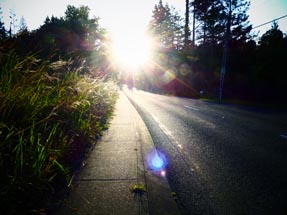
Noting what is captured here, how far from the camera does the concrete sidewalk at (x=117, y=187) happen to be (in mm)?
2705

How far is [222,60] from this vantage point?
33.4 m

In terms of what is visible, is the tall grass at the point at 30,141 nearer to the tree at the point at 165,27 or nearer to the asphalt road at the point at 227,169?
the asphalt road at the point at 227,169

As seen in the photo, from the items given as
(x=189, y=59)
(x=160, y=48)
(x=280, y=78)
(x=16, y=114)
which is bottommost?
(x=16, y=114)

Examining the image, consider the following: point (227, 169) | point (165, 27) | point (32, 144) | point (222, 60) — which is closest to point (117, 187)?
point (32, 144)

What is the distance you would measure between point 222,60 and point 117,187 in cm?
3373

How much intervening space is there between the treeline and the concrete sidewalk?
22239mm

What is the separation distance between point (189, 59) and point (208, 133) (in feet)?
123

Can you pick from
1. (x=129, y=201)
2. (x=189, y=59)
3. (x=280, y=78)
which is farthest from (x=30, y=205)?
(x=189, y=59)

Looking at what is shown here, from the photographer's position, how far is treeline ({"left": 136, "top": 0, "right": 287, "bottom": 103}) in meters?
24.1

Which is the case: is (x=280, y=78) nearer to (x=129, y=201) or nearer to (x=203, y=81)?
(x=203, y=81)

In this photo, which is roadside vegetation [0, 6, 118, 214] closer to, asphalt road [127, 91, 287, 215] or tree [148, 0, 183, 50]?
asphalt road [127, 91, 287, 215]

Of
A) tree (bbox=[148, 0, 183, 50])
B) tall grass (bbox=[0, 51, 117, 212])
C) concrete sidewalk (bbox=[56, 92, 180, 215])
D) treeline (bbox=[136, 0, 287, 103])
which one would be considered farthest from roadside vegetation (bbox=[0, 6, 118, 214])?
tree (bbox=[148, 0, 183, 50])

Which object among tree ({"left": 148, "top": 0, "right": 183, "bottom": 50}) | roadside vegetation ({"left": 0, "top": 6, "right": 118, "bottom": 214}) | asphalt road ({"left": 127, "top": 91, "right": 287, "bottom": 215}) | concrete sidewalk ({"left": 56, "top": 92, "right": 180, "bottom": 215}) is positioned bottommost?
asphalt road ({"left": 127, "top": 91, "right": 287, "bottom": 215})

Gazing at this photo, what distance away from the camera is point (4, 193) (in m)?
2.20
